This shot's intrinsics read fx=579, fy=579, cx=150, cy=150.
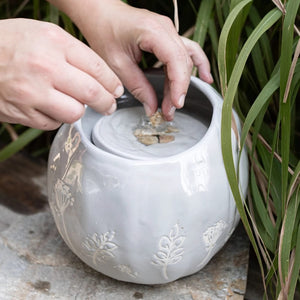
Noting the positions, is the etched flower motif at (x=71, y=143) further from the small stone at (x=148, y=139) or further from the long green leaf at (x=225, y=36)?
the long green leaf at (x=225, y=36)

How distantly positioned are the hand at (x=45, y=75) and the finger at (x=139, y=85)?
0.52 ft

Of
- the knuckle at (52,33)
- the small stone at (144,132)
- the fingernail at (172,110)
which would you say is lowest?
the small stone at (144,132)

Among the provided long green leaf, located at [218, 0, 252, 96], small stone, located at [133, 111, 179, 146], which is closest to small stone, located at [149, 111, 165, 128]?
small stone, located at [133, 111, 179, 146]

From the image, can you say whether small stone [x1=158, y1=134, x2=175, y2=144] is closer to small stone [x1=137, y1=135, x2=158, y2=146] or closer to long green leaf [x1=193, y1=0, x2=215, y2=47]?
small stone [x1=137, y1=135, x2=158, y2=146]

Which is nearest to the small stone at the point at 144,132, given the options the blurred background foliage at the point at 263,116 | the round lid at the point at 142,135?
the round lid at the point at 142,135

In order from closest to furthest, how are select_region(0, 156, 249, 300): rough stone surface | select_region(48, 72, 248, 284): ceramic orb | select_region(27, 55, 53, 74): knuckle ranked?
select_region(27, 55, 53, 74): knuckle, select_region(48, 72, 248, 284): ceramic orb, select_region(0, 156, 249, 300): rough stone surface

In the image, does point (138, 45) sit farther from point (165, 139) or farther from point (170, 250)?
point (170, 250)

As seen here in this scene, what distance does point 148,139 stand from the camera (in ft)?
2.44

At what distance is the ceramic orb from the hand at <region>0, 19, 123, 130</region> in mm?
106

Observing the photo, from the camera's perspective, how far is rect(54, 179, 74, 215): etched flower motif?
2.33ft

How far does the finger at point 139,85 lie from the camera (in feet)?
2.50

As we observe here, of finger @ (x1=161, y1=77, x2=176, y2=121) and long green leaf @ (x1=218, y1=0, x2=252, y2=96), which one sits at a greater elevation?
long green leaf @ (x1=218, y1=0, x2=252, y2=96)

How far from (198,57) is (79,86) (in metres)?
0.25

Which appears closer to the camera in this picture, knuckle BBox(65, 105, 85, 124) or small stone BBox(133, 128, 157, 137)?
knuckle BBox(65, 105, 85, 124)
